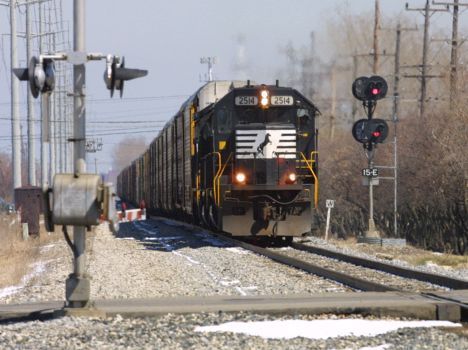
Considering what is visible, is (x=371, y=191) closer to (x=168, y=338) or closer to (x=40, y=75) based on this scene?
(x=40, y=75)

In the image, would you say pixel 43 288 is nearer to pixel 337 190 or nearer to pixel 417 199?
pixel 417 199

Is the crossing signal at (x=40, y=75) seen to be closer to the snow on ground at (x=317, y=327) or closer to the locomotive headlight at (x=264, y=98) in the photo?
the snow on ground at (x=317, y=327)

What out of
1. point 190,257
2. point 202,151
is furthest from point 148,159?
point 190,257

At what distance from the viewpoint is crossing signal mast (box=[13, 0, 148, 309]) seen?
320 inches

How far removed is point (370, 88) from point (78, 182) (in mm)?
16086

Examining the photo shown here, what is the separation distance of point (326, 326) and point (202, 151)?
1285 centimetres

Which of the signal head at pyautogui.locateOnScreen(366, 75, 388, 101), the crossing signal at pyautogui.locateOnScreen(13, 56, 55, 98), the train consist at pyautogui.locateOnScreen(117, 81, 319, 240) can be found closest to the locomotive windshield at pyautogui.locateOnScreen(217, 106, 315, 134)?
the train consist at pyautogui.locateOnScreen(117, 81, 319, 240)

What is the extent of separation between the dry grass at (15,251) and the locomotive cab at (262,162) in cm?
437

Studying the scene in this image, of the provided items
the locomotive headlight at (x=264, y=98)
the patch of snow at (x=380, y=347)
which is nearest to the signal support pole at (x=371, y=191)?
the locomotive headlight at (x=264, y=98)

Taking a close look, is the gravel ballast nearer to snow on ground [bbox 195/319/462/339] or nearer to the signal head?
snow on ground [bbox 195/319/462/339]

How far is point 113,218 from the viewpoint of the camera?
8.29m

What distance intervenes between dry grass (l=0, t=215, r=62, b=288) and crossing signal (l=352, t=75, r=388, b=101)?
9.36 m

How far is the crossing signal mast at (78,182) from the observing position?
320 inches

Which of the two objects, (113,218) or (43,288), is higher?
(113,218)
